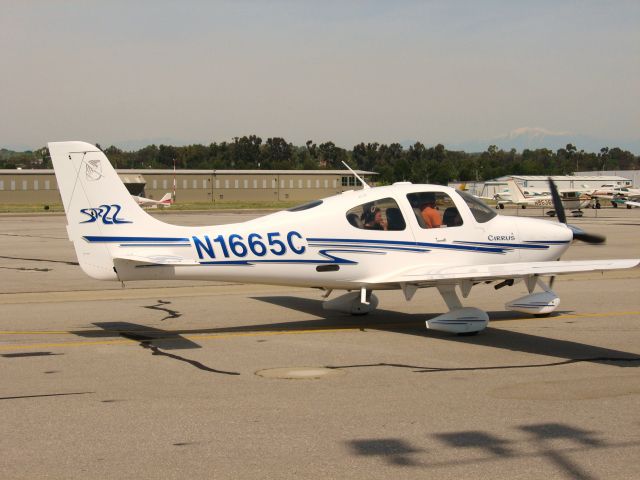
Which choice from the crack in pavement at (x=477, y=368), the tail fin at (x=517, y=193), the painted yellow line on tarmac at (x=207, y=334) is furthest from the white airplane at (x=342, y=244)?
the tail fin at (x=517, y=193)

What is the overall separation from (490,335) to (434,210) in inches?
81.7

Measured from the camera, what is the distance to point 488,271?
11.1 meters

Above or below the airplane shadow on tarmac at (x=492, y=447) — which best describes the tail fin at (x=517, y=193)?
above

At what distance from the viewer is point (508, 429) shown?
23.0ft

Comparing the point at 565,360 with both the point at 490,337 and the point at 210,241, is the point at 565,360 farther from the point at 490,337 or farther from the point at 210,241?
the point at 210,241

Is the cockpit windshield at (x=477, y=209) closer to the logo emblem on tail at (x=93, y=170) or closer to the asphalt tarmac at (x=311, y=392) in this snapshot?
the asphalt tarmac at (x=311, y=392)

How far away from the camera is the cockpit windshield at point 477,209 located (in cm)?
1255

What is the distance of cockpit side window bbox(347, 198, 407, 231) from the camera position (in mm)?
12164

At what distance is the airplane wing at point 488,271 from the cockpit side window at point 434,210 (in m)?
0.68

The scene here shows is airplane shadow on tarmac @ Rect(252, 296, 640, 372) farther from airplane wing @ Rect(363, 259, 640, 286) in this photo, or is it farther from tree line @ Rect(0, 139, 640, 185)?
tree line @ Rect(0, 139, 640, 185)

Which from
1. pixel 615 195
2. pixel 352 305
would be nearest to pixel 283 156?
pixel 615 195

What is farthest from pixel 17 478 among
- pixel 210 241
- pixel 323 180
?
pixel 323 180

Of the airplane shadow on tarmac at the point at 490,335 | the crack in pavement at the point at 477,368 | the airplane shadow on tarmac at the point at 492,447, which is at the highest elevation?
the airplane shadow on tarmac at the point at 492,447

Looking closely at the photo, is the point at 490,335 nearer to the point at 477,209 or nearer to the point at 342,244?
the point at 477,209
